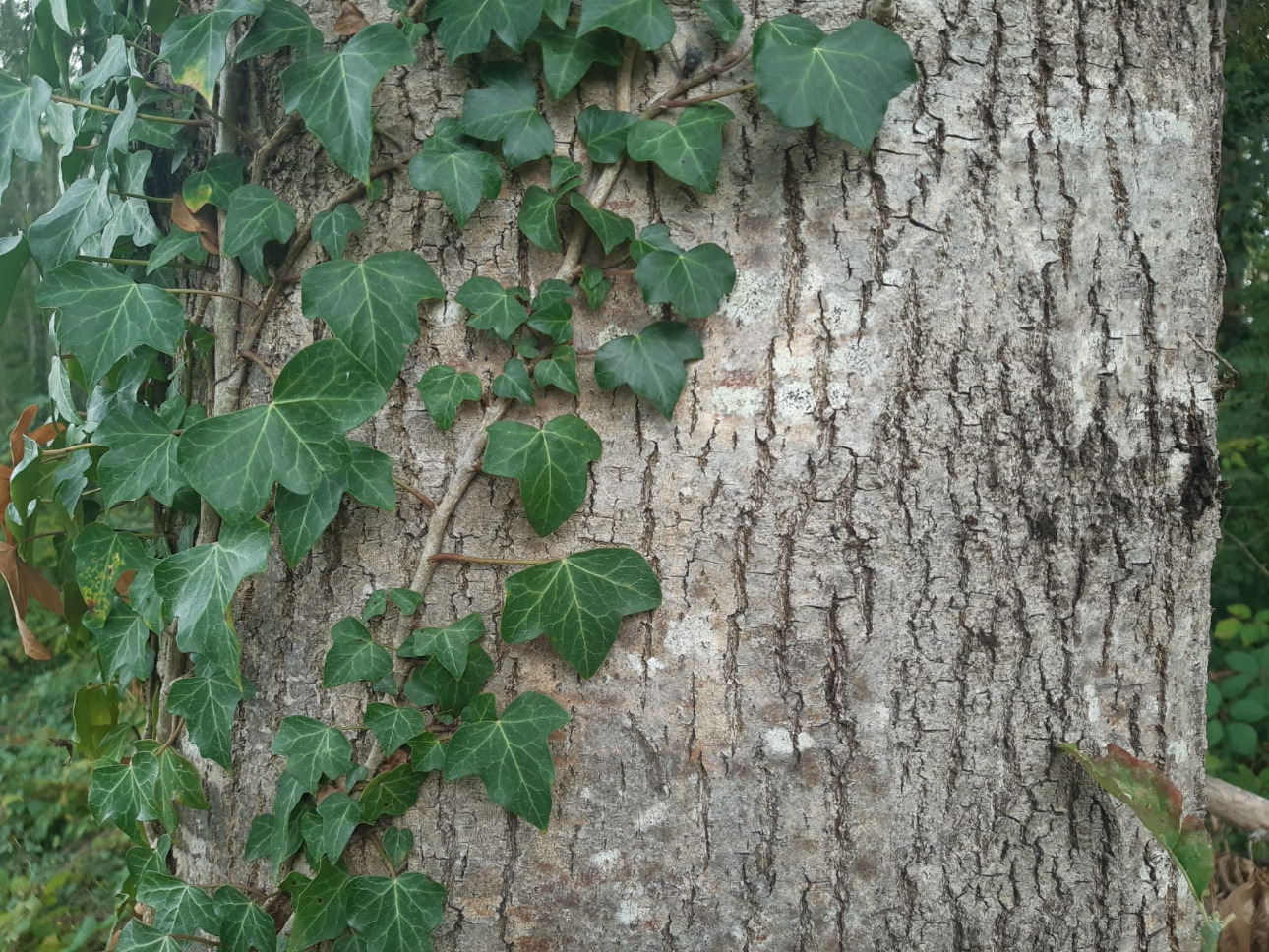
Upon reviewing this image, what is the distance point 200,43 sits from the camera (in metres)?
1.05

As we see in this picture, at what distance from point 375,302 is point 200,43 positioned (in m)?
0.37

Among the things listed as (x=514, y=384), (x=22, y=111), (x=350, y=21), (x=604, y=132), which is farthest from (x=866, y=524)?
(x=22, y=111)

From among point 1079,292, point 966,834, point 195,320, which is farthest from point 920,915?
point 195,320

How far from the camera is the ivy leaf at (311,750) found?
110 centimetres

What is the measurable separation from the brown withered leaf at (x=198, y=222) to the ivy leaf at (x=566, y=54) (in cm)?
54

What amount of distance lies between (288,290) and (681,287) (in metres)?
0.54

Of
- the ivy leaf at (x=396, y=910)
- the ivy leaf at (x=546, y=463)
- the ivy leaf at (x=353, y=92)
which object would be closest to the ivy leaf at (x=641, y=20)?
the ivy leaf at (x=353, y=92)

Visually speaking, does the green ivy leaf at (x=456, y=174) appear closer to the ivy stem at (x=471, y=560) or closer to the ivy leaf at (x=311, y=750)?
the ivy stem at (x=471, y=560)

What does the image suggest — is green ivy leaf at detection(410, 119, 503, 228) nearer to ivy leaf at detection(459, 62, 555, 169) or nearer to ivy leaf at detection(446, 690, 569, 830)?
ivy leaf at detection(459, 62, 555, 169)

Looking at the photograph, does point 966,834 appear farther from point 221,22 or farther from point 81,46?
point 81,46

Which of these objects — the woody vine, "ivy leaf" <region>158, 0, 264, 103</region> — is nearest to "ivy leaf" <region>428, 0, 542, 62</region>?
the woody vine

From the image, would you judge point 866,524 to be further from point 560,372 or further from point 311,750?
point 311,750

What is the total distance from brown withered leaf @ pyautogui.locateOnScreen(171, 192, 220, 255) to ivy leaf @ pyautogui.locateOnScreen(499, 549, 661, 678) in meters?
0.66

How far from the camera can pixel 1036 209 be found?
1.08 metres
